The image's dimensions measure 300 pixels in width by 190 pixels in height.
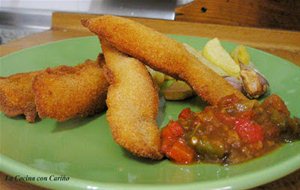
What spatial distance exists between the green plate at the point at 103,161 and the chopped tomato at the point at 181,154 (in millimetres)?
17

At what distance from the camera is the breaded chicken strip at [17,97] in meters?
1.08

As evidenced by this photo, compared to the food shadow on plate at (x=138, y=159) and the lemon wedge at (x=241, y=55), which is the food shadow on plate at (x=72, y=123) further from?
the lemon wedge at (x=241, y=55)

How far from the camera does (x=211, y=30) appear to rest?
205cm

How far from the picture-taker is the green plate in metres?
0.73

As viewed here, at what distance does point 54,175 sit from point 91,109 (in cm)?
41

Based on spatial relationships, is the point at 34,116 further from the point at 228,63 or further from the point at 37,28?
the point at 37,28

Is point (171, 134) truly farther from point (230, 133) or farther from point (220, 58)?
point (220, 58)

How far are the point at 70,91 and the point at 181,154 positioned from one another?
1.19 feet

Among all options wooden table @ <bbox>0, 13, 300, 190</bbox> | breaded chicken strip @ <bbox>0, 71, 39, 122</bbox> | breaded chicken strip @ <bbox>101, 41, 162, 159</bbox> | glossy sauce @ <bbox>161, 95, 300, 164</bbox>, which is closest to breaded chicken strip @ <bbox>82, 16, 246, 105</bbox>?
breaded chicken strip @ <bbox>101, 41, 162, 159</bbox>

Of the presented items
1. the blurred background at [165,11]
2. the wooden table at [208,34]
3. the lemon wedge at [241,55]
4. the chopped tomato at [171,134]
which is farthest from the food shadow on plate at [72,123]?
the blurred background at [165,11]

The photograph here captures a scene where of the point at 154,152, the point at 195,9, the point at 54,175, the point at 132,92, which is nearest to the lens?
the point at 54,175

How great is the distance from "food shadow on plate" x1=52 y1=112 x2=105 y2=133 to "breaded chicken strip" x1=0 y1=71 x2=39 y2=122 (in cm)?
7

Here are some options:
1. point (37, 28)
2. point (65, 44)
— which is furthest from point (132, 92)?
point (37, 28)

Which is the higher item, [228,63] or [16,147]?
[228,63]
